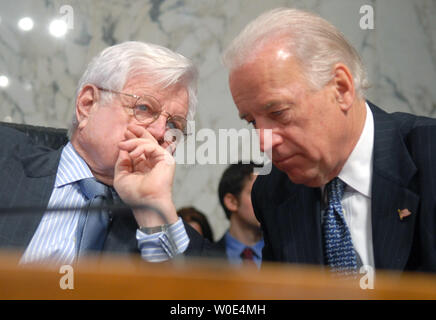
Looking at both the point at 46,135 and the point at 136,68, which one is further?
the point at 46,135

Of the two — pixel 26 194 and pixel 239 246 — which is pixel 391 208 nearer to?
pixel 26 194

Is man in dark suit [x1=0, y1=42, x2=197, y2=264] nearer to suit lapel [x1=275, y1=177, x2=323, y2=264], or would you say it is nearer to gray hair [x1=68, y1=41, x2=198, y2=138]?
gray hair [x1=68, y1=41, x2=198, y2=138]

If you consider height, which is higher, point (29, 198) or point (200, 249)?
point (29, 198)

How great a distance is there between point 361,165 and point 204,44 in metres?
2.07

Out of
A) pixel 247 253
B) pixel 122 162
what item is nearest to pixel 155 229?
pixel 122 162

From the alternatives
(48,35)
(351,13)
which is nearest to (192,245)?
(48,35)

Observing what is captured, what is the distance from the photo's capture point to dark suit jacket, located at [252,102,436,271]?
1.43 meters

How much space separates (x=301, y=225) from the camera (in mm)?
1618

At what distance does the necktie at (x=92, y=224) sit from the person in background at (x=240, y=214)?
136 centimetres

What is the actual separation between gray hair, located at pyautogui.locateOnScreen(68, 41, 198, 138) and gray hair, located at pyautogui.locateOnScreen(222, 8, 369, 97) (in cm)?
39

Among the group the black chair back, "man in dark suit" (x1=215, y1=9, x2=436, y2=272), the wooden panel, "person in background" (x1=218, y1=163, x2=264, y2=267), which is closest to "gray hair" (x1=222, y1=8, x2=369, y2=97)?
"man in dark suit" (x1=215, y1=9, x2=436, y2=272)

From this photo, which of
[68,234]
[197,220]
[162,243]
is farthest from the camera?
[197,220]

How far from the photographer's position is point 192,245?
182 centimetres
